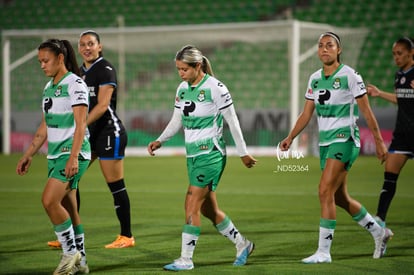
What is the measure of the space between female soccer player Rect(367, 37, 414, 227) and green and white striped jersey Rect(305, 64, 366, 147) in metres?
1.54

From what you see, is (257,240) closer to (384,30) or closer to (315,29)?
(315,29)

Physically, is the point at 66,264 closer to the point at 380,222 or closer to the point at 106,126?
the point at 106,126

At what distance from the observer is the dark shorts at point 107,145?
8.15 meters

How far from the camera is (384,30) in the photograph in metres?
23.8

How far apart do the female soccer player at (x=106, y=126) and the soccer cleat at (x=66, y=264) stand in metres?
1.72

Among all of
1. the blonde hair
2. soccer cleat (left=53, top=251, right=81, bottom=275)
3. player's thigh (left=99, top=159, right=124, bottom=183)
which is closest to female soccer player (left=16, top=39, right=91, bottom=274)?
soccer cleat (left=53, top=251, right=81, bottom=275)

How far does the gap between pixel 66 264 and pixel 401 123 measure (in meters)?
4.43

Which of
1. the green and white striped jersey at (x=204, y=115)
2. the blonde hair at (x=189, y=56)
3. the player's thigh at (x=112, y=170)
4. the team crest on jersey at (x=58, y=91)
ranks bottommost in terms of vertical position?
the player's thigh at (x=112, y=170)

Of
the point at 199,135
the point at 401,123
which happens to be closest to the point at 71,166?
the point at 199,135

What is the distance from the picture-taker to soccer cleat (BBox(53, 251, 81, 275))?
6148 millimetres

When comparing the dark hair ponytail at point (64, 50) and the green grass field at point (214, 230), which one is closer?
the dark hair ponytail at point (64, 50)

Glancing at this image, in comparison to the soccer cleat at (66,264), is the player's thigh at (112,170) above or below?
above

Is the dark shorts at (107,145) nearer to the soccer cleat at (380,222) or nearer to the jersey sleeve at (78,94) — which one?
the jersey sleeve at (78,94)

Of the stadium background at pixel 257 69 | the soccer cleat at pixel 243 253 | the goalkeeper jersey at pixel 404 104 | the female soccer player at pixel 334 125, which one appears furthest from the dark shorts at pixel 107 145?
the stadium background at pixel 257 69
